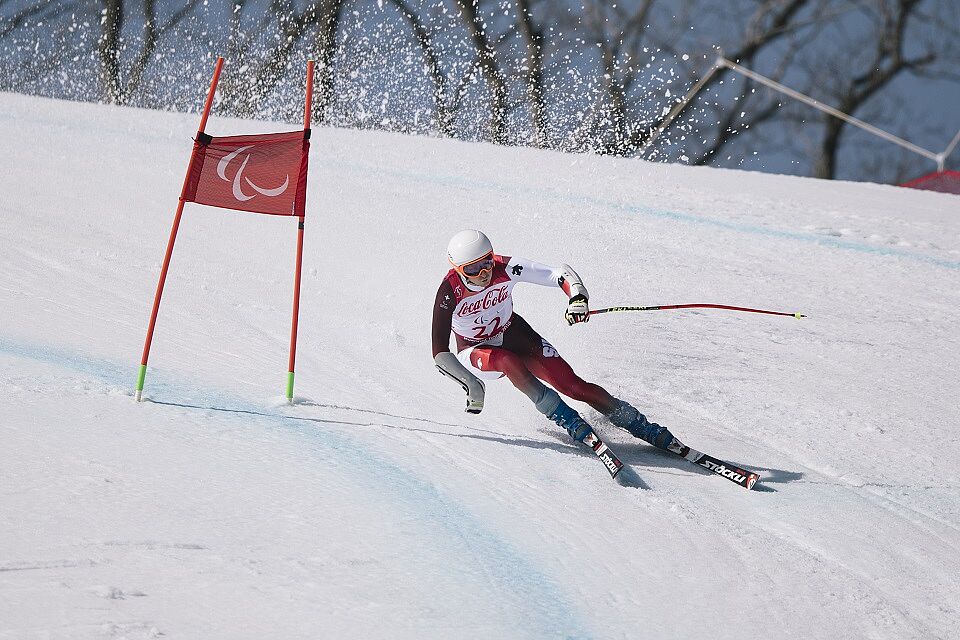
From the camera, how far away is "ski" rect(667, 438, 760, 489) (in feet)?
12.6

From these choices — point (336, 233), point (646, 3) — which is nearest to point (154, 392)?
point (336, 233)

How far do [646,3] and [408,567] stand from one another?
18.3m

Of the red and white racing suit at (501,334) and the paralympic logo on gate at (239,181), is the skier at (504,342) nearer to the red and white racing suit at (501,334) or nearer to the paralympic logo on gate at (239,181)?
the red and white racing suit at (501,334)

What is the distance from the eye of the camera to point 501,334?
4465 mm

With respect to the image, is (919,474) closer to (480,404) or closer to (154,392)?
(480,404)

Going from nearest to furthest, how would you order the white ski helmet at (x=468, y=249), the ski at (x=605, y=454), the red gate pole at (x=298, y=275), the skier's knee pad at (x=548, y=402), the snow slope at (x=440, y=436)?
the snow slope at (x=440, y=436) < the ski at (x=605, y=454) < the red gate pole at (x=298, y=275) < the skier's knee pad at (x=548, y=402) < the white ski helmet at (x=468, y=249)

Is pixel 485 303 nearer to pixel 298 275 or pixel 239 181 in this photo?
pixel 298 275

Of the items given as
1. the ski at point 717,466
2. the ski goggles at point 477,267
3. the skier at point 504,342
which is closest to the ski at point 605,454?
the skier at point 504,342

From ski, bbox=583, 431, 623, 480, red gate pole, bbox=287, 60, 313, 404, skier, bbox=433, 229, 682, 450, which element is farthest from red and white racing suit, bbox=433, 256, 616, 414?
red gate pole, bbox=287, 60, 313, 404

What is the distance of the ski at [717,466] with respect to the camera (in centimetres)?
386

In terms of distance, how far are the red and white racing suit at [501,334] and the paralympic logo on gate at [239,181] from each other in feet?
2.82

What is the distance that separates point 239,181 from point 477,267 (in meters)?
1.13

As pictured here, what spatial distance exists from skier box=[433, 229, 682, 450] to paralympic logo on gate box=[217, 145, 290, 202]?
0.82 m

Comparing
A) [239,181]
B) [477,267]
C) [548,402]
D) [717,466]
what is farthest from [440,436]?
[239,181]
